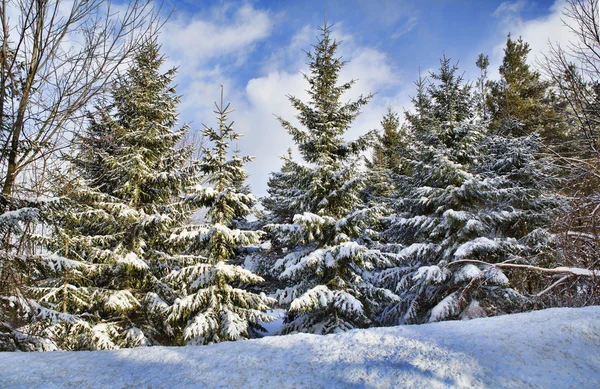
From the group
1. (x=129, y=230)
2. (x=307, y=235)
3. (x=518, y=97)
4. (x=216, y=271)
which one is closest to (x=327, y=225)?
(x=307, y=235)

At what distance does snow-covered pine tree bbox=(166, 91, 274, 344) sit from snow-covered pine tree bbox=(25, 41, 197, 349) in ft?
2.83

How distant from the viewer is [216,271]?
9.46 metres

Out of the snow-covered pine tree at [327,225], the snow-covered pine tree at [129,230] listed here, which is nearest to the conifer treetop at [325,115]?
the snow-covered pine tree at [327,225]

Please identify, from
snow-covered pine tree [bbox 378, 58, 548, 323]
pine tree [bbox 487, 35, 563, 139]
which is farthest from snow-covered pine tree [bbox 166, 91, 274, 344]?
pine tree [bbox 487, 35, 563, 139]

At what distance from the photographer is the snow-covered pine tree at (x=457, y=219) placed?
9523 mm

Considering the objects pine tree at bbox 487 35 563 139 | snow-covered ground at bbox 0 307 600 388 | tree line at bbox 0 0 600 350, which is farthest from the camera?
pine tree at bbox 487 35 563 139

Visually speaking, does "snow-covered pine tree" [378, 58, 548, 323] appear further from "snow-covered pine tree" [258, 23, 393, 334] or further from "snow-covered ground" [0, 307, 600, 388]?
"snow-covered ground" [0, 307, 600, 388]

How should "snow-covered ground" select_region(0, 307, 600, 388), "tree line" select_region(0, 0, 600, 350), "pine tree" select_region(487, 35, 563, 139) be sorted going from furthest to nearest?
"pine tree" select_region(487, 35, 563, 139) < "tree line" select_region(0, 0, 600, 350) < "snow-covered ground" select_region(0, 307, 600, 388)

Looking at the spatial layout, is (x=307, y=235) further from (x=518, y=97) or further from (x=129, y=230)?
(x=518, y=97)

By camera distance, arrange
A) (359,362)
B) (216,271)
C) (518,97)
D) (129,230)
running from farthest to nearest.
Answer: (518,97) → (129,230) → (216,271) → (359,362)

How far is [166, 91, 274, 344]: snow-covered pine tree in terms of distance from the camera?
9039mm

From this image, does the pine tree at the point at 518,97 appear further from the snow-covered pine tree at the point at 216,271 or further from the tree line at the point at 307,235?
the snow-covered pine tree at the point at 216,271

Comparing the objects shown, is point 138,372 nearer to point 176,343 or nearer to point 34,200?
point 34,200

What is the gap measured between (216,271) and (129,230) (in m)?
3.38
